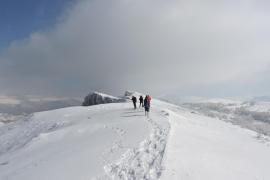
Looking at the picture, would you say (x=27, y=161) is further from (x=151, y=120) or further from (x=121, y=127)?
(x=151, y=120)

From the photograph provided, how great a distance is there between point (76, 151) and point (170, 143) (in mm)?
7432

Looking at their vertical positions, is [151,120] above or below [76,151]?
above

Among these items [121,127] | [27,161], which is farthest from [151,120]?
[27,161]

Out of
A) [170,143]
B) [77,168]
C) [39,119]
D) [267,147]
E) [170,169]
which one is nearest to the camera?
[170,169]

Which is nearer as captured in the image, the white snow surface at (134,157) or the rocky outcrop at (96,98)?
the white snow surface at (134,157)

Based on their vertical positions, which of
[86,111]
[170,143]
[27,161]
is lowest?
[27,161]

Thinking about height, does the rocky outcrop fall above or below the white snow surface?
above

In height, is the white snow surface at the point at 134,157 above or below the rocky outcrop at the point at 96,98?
below

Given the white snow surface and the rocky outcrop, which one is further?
the rocky outcrop

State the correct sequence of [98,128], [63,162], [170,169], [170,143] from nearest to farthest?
[170,169] < [63,162] < [170,143] < [98,128]

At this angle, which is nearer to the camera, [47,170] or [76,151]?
[47,170]

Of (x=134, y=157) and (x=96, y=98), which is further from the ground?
(x=96, y=98)

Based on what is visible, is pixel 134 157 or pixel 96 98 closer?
pixel 134 157

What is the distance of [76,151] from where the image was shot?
20281 millimetres
